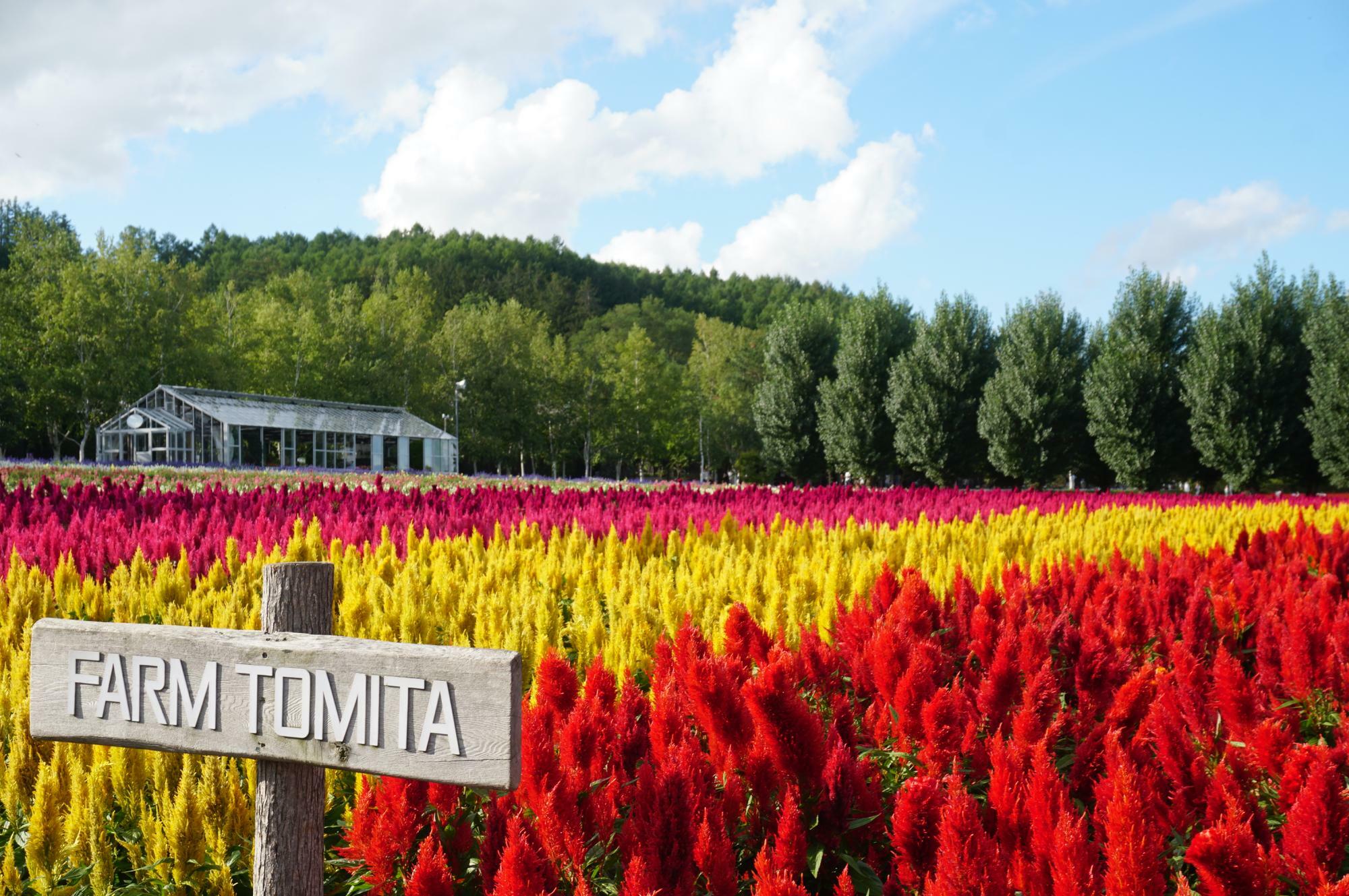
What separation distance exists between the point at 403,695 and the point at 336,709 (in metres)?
0.14

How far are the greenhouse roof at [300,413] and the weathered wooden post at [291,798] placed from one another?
3525 centimetres

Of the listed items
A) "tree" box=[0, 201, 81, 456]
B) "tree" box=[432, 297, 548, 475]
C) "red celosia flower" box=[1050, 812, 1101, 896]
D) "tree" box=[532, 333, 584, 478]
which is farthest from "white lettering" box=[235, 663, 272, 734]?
"tree" box=[532, 333, 584, 478]

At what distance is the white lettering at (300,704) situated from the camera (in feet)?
5.53

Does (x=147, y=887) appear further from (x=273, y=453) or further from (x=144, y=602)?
(x=273, y=453)

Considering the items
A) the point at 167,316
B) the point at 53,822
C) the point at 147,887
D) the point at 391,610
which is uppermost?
the point at 167,316

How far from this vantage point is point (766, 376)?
47.4 meters

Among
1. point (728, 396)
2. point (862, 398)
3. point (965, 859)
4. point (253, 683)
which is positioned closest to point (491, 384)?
point (728, 396)

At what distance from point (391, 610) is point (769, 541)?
11.2 feet

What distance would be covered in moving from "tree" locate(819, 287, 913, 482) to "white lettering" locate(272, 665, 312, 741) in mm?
33327

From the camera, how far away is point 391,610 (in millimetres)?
3873

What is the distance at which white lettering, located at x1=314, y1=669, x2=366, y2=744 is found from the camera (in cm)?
164

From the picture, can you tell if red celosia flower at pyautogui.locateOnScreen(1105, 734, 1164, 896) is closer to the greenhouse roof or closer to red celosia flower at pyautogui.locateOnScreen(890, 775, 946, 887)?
red celosia flower at pyautogui.locateOnScreen(890, 775, 946, 887)

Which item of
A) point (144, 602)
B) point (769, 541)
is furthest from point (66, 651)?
point (769, 541)

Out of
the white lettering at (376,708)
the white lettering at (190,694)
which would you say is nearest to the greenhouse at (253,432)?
the white lettering at (190,694)
